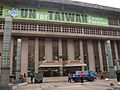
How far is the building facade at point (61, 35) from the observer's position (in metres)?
34.8

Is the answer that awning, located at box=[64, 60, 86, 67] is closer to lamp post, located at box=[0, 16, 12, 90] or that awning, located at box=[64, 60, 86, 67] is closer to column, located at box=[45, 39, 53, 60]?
column, located at box=[45, 39, 53, 60]

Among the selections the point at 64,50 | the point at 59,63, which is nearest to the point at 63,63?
the point at 59,63

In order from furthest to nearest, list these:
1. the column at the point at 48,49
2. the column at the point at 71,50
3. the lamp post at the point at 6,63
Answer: the column at the point at 71,50 → the column at the point at 48,49 → the lamp post at the point at 6,63

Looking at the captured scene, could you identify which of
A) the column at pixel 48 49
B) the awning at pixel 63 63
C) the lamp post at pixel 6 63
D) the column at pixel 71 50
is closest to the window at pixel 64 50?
the column at pixel 71 50

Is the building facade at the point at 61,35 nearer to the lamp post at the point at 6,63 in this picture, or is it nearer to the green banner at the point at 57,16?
the green banner at the point at 57,16

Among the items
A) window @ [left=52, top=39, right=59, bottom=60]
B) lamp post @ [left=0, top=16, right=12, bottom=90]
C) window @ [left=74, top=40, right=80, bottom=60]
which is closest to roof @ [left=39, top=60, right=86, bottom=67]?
window @ [left=52, top=39, right=59, bottom=60]

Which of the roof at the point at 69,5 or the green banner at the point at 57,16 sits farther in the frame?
the roof at the point at 69,5

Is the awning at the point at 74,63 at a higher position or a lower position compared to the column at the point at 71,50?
lower

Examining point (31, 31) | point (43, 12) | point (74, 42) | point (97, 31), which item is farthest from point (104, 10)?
point (31, 31)

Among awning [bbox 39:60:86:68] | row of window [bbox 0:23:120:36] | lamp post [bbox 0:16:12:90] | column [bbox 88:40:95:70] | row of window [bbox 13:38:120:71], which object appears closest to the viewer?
lamp post [bbox 0:16:12:90]

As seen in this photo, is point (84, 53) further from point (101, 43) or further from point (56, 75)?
point (56, 75)

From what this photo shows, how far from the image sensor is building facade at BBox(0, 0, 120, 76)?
34.8m

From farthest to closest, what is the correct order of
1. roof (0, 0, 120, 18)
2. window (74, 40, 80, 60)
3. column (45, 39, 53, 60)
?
window (74, 40, 80, 60), column (45, 39, 53, 60), roof (0, 0, 120, 18)

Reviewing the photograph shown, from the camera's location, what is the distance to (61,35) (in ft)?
119
